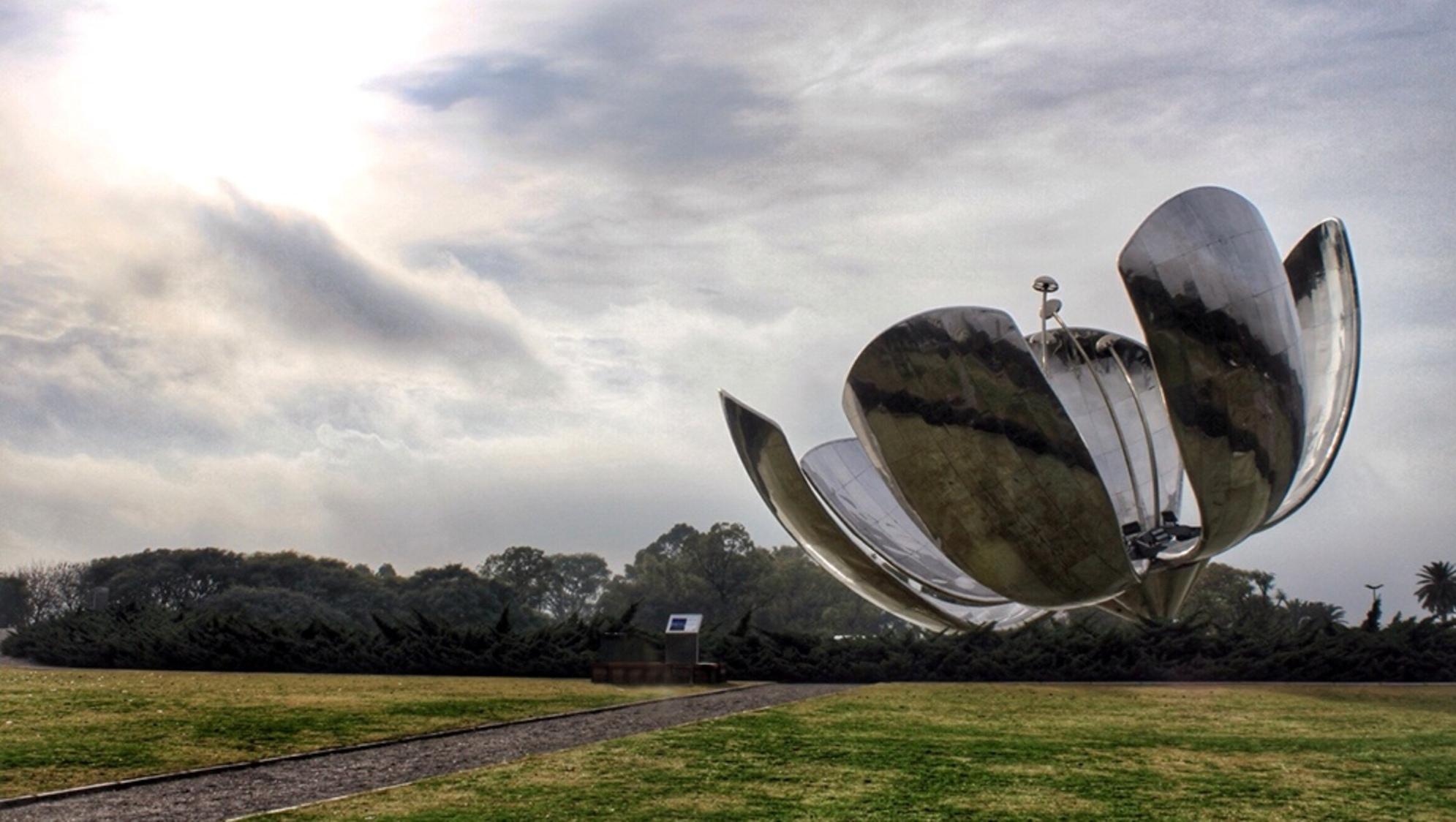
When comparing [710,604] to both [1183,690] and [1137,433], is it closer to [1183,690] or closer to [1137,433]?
[1183,690]

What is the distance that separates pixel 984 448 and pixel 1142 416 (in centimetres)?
519

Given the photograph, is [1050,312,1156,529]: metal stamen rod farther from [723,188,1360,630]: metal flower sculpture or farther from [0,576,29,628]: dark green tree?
[0,576,29,628]: dark green tree

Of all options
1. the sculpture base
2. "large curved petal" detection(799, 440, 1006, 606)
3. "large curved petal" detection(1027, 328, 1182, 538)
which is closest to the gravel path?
"large curved petal" detection(799, 440, 1006, 606)

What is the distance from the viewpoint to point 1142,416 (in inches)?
520

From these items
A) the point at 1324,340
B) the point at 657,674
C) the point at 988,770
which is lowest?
the point at 988,770

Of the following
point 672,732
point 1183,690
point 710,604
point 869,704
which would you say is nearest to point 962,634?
point 1183,690

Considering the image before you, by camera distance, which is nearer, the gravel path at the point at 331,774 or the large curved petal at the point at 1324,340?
the gravel path at the point at 331,774

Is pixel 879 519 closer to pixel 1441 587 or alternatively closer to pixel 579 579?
pixel 1441 587

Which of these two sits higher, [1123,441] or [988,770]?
[1123,441]

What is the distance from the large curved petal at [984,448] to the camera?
8.58 m

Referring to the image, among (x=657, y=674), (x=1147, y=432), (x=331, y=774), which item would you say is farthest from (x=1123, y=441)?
(x=657, y=674)

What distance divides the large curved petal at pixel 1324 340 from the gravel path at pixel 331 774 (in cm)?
629

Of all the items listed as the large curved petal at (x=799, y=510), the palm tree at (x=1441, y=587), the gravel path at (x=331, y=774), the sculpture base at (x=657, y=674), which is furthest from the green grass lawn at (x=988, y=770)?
the palm tree at (x=1441, y=587)

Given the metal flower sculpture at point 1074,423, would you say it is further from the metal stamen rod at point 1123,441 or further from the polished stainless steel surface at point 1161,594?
the metal stamen rod at point 1123,441
